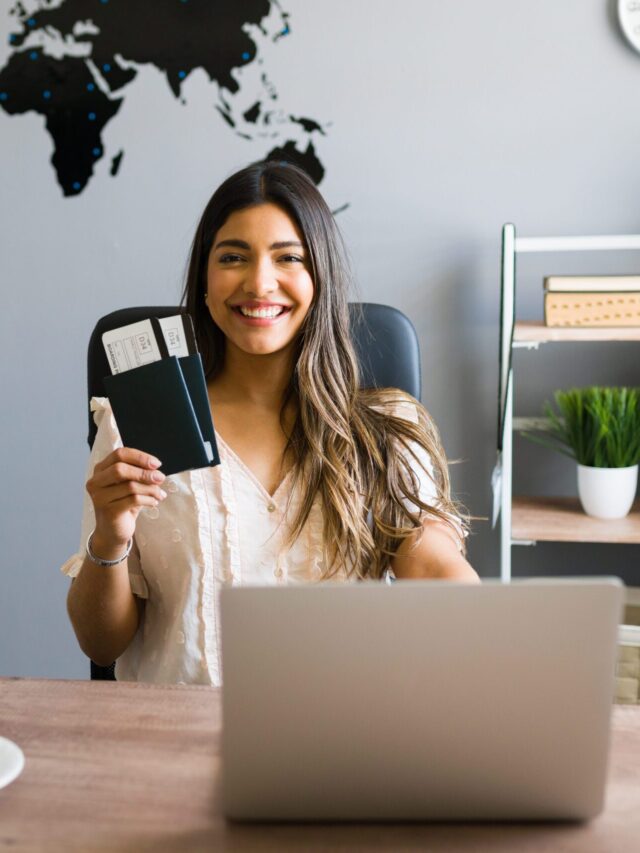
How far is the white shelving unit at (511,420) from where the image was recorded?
1.98 metres

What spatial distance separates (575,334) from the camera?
197 centimetres

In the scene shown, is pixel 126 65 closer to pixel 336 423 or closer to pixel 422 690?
pixel 336 423

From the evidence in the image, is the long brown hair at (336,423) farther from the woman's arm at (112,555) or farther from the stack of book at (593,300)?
the stack of book at (593,300)

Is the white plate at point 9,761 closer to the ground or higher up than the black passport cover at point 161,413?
closer to the ground

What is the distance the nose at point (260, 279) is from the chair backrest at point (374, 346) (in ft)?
0.45

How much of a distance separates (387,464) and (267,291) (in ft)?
1.01

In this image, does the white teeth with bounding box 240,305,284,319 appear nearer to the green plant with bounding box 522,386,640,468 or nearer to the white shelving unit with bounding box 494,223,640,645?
the white shelving unit with bounding box 494,223,640,645

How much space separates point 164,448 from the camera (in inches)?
45.8

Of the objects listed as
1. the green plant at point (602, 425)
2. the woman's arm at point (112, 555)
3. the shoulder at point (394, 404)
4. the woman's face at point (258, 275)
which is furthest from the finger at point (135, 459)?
the green plant at point (602, 425)

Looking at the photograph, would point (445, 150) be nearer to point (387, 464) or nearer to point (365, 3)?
point (365, 3)

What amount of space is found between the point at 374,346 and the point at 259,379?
184 mm

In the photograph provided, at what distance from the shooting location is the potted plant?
80.7 inches

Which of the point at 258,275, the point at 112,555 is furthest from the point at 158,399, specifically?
the point at 258,275

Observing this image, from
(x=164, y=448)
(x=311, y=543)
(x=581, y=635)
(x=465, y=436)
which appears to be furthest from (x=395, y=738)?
(x=465, y=436)
